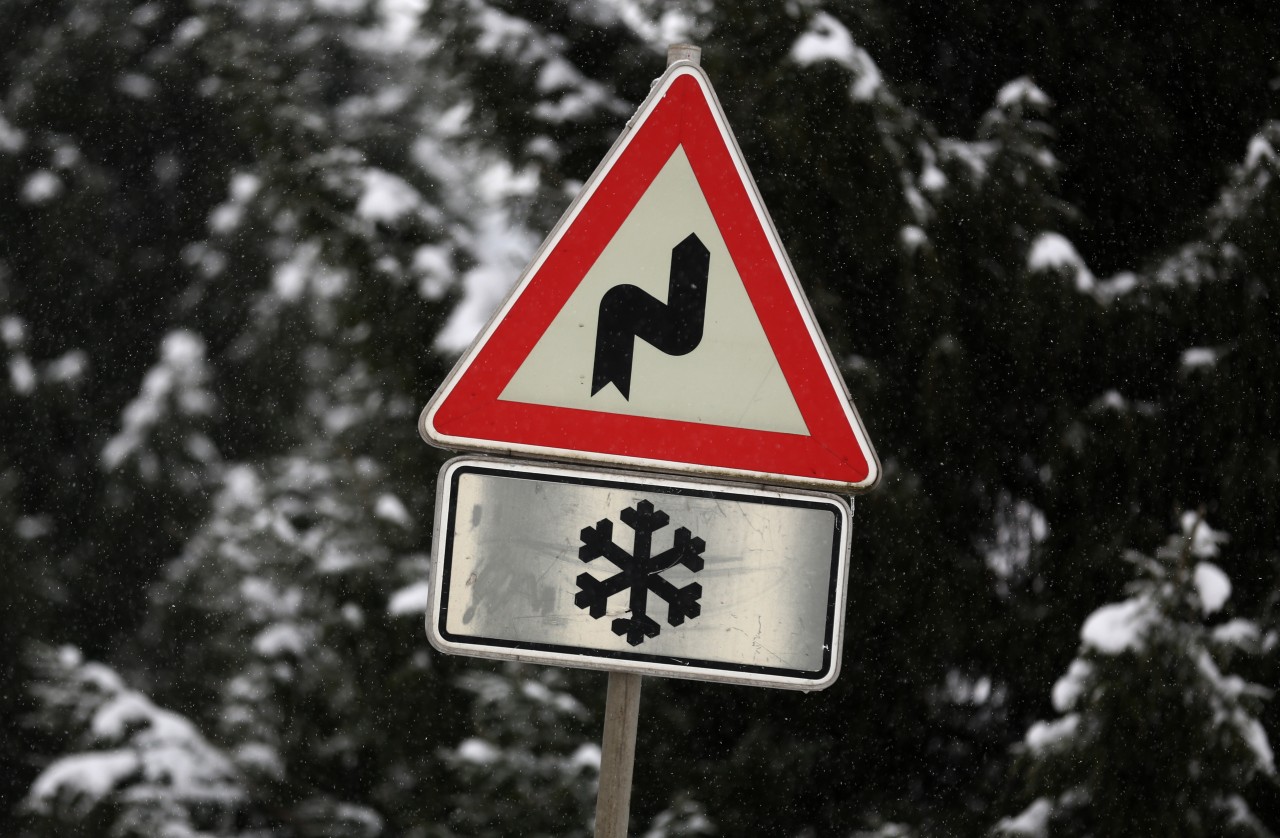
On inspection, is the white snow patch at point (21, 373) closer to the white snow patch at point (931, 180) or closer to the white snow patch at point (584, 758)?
the white snow patch at point (584, 758)

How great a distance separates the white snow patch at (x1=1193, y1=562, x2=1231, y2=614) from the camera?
11.0 ft

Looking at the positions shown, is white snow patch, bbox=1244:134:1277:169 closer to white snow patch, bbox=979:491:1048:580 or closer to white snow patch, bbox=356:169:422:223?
white snow patch, bbox=979:491:1048:580

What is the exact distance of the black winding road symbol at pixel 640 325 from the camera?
4.79 feet

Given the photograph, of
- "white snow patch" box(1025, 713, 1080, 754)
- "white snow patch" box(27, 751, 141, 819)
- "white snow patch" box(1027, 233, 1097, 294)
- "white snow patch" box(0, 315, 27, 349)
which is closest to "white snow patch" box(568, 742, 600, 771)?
"white snow patch" box(1025, 713, 1080, 754)

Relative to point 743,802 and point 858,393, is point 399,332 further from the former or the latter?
point 743,802

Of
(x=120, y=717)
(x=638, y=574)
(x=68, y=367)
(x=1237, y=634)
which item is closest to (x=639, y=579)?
(x=638, y=574)

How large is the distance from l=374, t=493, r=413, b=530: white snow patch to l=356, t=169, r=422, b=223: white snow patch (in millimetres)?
1010

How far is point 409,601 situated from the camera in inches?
169

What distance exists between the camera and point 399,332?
4.11 metres

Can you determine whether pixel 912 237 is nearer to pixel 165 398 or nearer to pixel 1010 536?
pixel 1010 536

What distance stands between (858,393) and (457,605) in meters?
2.62

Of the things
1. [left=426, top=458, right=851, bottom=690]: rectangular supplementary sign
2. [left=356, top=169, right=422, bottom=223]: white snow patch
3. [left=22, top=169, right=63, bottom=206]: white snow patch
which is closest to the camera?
[left=426, top=458, right=851, bottom=690]: rectangular supplementary sign

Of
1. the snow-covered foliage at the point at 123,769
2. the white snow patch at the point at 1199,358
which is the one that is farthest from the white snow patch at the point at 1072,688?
the snow-covered foliage at the point at 123,769

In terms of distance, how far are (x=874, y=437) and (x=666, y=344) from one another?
8.18 feet
